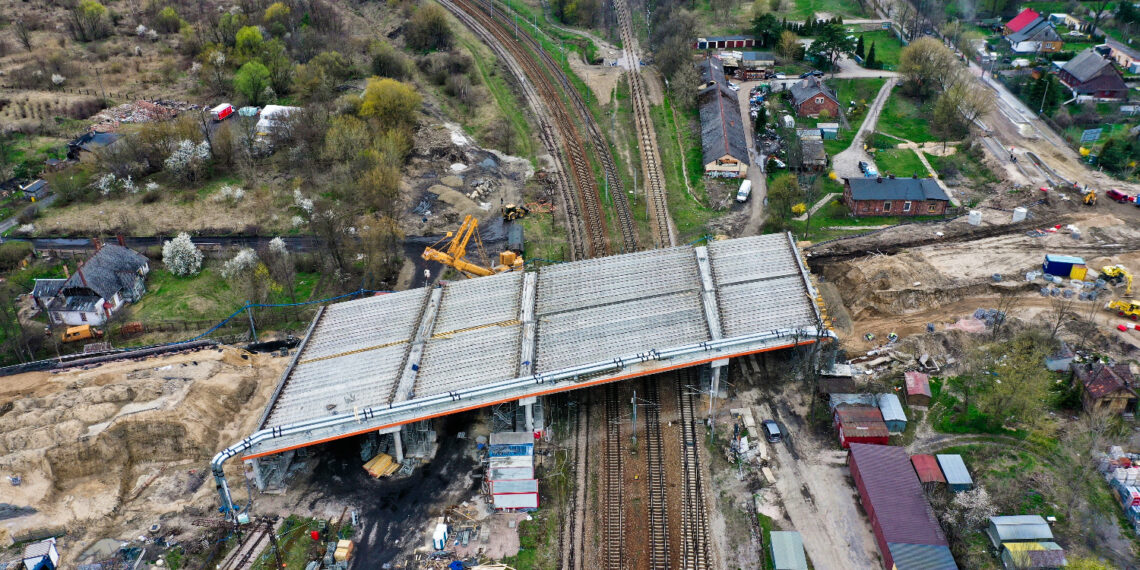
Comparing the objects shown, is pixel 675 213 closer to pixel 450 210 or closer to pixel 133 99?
pixel 450 210

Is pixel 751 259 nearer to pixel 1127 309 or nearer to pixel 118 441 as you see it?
pixel 1127 309

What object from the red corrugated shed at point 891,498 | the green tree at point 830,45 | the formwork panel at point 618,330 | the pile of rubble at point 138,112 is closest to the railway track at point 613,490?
the formwork panel at point 618,330

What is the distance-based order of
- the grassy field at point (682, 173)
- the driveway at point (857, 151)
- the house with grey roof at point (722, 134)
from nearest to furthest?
the grassy field at point (682, 173) → the house with grey roof at point (722, 134) → the driveway at point (857, 151)

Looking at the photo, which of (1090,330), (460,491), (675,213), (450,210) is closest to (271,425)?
(460,491)

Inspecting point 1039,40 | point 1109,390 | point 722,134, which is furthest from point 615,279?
point 1039,40

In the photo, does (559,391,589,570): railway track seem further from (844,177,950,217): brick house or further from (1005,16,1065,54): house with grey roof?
(1005,16,1065,54): house with grey roof

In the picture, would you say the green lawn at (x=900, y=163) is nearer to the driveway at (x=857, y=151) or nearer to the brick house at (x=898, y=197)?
the driveway at (x=857, y=151)
